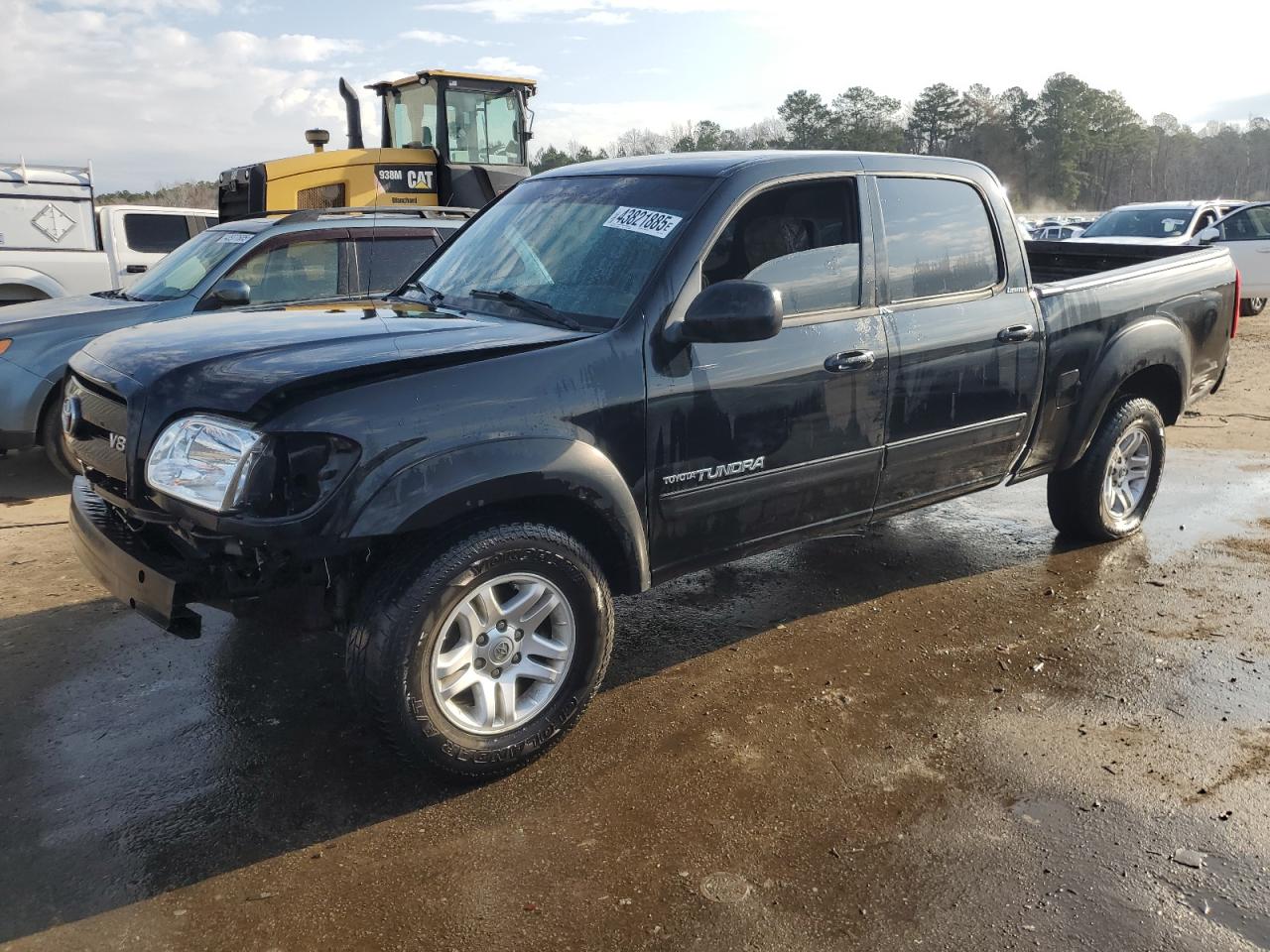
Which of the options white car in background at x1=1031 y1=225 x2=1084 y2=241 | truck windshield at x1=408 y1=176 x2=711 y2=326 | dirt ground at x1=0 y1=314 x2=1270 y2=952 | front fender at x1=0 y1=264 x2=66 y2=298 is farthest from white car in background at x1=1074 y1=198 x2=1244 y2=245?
front fender at x1=0 y1=264 x2=66 y2=298

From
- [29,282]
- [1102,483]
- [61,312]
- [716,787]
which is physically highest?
[61,312]

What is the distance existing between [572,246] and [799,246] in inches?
33.6

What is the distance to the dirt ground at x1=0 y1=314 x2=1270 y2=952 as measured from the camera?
8.42ft

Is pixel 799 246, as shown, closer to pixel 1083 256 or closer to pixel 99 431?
pixel 99 431

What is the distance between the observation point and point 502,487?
9.75 feet

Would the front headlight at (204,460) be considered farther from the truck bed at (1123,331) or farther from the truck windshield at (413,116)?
the truck windshield at (413,116)

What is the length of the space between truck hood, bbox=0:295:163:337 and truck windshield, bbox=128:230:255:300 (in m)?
0.14

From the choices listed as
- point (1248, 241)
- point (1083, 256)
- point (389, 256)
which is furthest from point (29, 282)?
point (1248, 241)

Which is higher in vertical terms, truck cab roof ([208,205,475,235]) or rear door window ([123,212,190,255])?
truck cab roof ([208,205,475,235])

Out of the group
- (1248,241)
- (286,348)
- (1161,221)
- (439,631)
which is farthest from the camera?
(1161,221)

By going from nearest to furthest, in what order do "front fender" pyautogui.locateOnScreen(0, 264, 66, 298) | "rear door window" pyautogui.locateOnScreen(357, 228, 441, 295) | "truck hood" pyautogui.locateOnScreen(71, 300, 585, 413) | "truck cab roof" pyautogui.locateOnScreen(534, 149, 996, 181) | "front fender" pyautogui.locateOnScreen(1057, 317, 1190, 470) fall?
"truck hood" pyautogui.locateOnScreen(71, 300, 585, 413) → "truck cab roof" pyautogui.locateOnScreen(534, 149, 996, 181) → "front fender" pyautogui.locateOnScreen(1057, 317, 1190, 470) → "rear door window" pyautogui.locateOnScreen(357, 228, 441, 295) → "front fender" pyautogui.locateOnScreen(0, 264, 66, 298)

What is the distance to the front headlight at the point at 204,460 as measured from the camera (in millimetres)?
2750

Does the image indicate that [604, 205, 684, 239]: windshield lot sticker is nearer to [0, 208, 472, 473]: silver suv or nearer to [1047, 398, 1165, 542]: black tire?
[0, 208, 472, 473]: silver suv

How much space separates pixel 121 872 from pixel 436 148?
10854 millimetres
